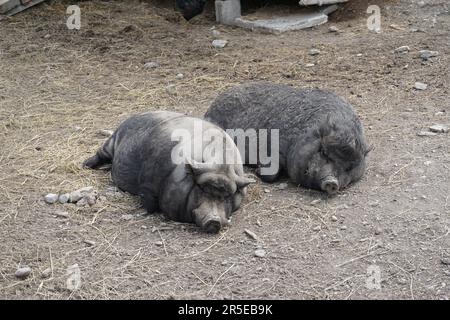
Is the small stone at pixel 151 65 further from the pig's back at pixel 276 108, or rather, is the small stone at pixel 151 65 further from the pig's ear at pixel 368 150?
the pig's ear at pixel 368 150

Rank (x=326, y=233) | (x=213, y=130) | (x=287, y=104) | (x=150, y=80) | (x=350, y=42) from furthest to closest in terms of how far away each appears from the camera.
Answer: (x=350, y=42), (x=150, y=80), (x=287, y=104), (x=213, y=130), (x=326, y=233)

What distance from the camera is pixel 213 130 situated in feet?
16.1

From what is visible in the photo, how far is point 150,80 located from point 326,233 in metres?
3.53

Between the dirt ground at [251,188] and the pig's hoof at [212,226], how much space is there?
0.05 m

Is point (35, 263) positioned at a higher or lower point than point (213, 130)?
lower

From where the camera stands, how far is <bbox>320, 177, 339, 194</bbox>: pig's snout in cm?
494

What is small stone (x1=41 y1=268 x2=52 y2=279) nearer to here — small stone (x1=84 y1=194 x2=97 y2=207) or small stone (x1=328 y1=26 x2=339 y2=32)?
small stone (x1=84 y1=194 x2=97 y2=207)

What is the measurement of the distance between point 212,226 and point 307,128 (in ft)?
3.89

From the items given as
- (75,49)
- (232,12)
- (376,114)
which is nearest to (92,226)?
(376,114)

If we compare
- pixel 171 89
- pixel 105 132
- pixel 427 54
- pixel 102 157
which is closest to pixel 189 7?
pixel 171 89

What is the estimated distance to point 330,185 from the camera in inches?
195

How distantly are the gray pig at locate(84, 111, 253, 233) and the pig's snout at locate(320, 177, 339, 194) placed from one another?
59cm

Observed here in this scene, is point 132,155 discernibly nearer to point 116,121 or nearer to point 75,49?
point 116,121

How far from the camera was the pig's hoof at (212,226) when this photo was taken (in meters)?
4.50
